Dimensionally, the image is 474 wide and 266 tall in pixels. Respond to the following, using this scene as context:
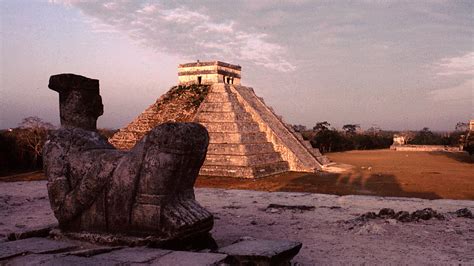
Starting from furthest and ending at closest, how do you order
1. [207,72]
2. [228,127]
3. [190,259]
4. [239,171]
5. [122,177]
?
[207,72] → [228,127] → [239,171] → [122,177] → [190,259]

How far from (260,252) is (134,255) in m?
1.36

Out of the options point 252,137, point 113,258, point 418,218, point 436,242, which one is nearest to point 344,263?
point 436,242

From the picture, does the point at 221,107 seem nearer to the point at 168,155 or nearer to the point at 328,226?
the point at 328,226

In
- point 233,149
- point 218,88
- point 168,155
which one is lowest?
point 233,149

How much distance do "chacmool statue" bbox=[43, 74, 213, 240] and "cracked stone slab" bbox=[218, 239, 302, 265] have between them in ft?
2.53

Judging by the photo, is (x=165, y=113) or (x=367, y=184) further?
(x=165, y=113)

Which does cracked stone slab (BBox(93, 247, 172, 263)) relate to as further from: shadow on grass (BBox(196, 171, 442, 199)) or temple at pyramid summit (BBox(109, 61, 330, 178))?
temple at pyramid summit (BBox(109, 61, 330, 178))

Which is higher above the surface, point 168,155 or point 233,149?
point 168,155

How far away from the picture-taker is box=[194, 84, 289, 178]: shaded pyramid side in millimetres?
20469

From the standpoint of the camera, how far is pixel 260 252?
4.70 meters

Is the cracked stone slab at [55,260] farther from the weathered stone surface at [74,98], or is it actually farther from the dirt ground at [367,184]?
the dirt ground at [367,184]

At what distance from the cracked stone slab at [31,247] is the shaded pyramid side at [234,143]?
14.6m

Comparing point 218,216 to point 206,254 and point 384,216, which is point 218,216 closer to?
point 384,216

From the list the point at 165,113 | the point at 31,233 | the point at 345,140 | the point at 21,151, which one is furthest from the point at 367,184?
the point at 345,140
